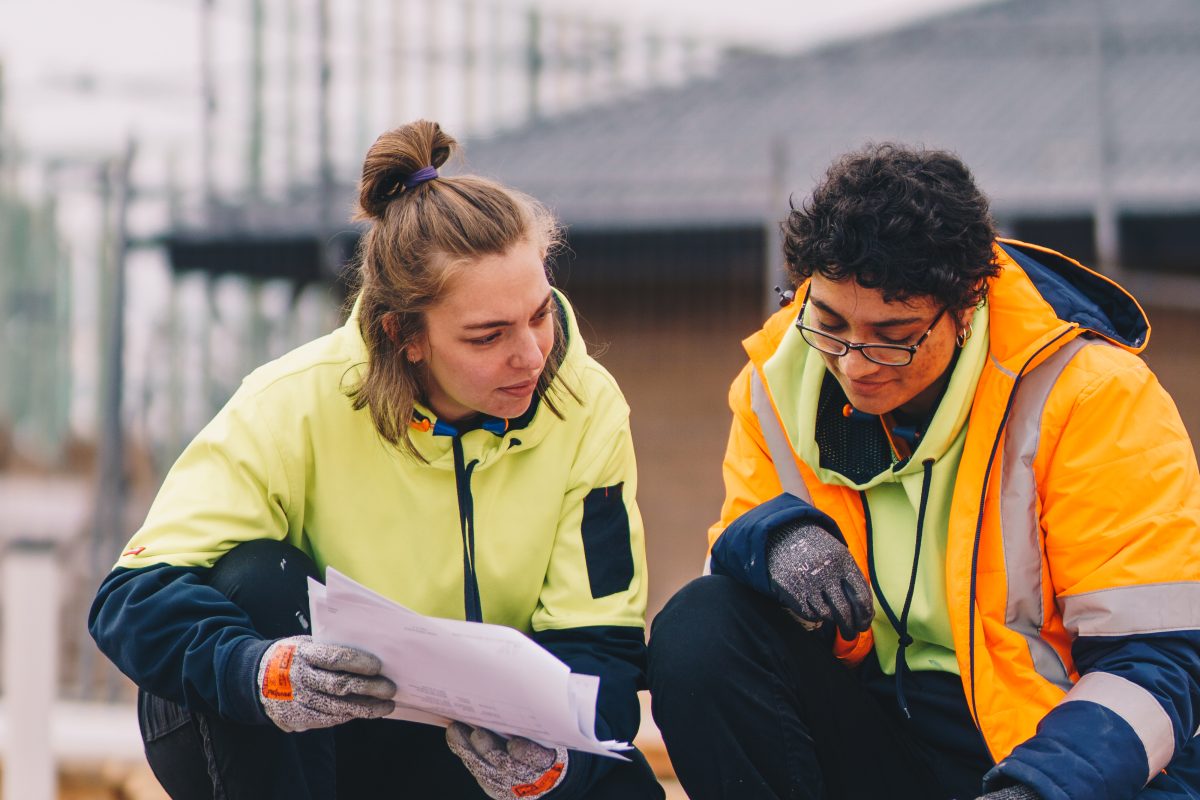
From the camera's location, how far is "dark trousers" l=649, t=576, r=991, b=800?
2223 millimetres

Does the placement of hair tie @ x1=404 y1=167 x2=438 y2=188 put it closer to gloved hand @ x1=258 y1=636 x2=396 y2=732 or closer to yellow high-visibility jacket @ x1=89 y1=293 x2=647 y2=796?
yellow high-visibility jacket @ x1=89 y1=293 x2=647 y2=796

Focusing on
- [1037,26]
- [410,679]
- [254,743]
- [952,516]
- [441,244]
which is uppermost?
[1037,26]

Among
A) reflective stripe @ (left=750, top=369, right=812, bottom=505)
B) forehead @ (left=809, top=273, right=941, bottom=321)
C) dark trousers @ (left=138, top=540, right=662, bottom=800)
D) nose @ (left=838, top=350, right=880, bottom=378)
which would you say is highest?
forehead @ (left=809, top=273, right=941, bottom=321)

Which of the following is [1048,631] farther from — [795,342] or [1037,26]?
[1037,26]

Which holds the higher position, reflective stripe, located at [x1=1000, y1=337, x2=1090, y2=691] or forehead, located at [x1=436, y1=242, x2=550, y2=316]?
forehead, located at [x1=436, y1=242, x2=550, y2=316]

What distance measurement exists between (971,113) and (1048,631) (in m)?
6.70

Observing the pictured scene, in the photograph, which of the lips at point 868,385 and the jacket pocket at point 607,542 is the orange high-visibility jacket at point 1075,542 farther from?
the jacket pocket at point 607,542

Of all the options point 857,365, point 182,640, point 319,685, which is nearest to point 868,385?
point 857,365

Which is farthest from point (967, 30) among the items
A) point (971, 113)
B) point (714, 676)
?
point (714, 676)

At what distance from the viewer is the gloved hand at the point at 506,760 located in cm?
211

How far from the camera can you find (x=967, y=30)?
6176 mm

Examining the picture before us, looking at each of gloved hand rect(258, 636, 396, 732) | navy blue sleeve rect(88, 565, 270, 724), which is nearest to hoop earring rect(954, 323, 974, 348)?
gloved hand rect(258, 636, 396, 732)

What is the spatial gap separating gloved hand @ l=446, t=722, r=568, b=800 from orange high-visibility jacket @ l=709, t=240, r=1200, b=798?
0.62 meters

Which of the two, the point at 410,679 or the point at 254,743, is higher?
the point at 410,679
